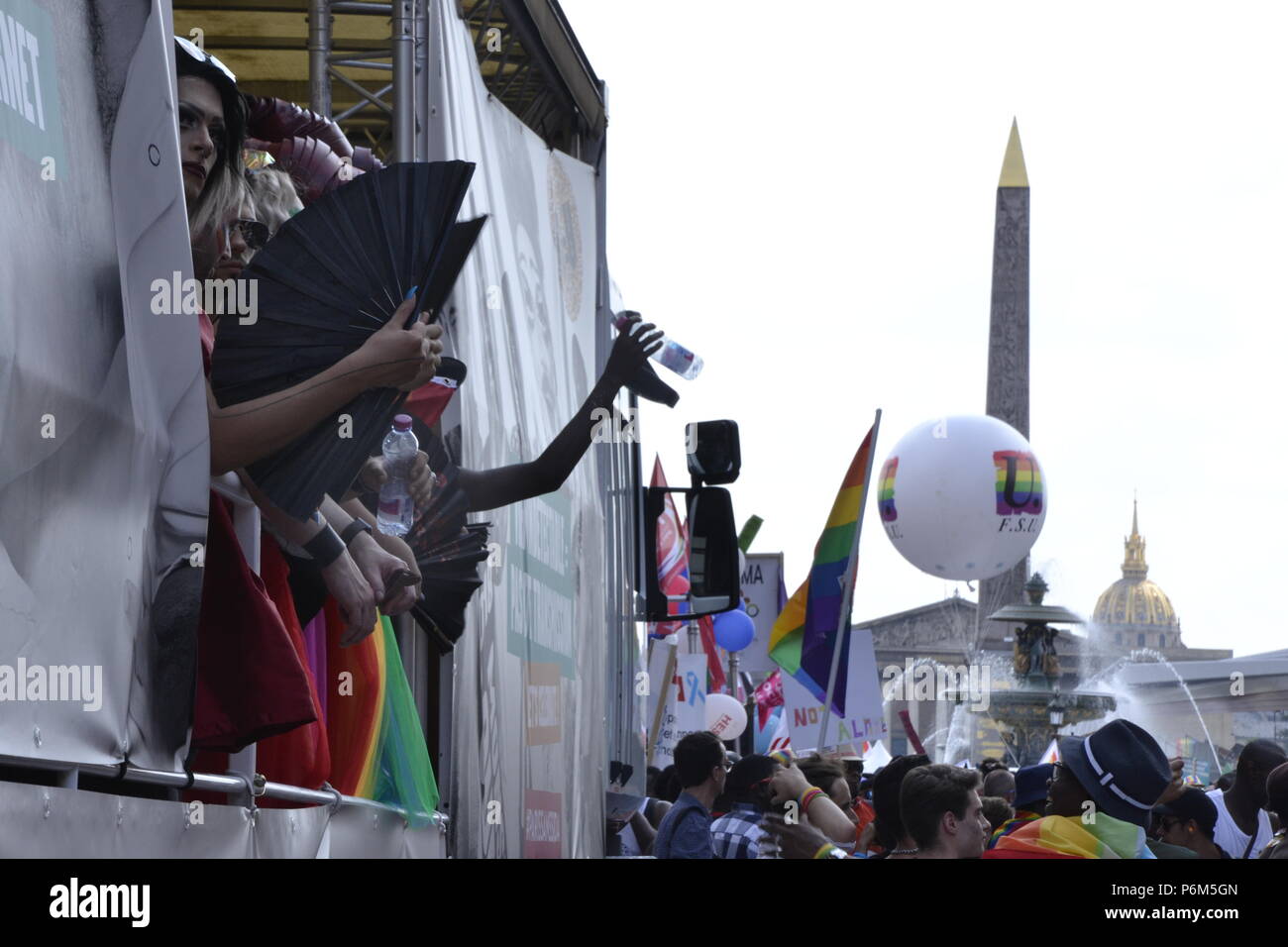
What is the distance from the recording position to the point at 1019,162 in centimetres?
4356

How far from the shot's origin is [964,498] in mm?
14672

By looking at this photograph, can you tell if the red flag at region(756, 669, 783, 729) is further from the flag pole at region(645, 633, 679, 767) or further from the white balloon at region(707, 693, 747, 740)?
the flag pole at region(645, 633, 679, 767)

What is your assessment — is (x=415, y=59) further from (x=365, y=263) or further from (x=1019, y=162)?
(x=1019, y=162)

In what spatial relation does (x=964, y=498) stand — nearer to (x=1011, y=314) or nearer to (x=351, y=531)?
(x=351, y=531)

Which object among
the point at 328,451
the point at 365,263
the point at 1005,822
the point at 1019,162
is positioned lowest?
the point at 1005,822

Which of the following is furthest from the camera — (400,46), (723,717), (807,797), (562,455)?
(723,717)

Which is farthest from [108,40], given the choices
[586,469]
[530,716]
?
[586,469]

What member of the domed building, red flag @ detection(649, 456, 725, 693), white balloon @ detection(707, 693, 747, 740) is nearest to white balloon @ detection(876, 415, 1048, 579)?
white balloon @ detection(707, 693, 747, 740)

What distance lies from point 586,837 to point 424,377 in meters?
3.37

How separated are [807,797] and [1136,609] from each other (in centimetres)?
15817

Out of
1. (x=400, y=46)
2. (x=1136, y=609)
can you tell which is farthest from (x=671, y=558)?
(x=1136, y=609)

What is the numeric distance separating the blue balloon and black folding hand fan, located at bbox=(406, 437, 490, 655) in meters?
15.9

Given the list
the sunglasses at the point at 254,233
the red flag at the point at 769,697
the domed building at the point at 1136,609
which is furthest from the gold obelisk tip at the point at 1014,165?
the domed building at the point at 1136,609
